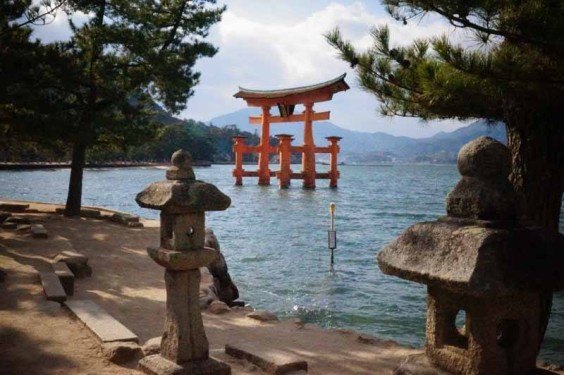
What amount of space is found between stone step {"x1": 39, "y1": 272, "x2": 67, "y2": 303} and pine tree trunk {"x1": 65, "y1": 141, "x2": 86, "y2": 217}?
8.19 metres

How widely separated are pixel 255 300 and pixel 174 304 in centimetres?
695

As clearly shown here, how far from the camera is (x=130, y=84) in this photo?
48.2 feet

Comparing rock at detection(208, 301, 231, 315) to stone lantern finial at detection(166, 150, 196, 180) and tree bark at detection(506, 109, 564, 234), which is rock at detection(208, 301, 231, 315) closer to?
stone lantern finial at detection(166, 150, 196, 180)

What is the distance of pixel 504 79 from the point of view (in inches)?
186

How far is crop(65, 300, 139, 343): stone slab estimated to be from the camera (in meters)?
5.12

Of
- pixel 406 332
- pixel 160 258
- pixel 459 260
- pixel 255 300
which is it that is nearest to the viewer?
pixel 459 260

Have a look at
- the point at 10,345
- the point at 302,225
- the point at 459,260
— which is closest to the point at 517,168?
the point at 459,260

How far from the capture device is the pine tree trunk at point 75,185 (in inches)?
602

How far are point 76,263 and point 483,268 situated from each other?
7730mm

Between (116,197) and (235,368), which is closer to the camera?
(235,368)

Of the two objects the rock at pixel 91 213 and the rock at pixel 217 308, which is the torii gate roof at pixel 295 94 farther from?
the rock at pixel 217 308

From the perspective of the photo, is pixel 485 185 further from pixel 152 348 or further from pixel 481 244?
pixel 152 348

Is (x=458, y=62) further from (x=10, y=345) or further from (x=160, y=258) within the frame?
(x=10, y=345)

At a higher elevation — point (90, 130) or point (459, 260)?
point (90, 130)
